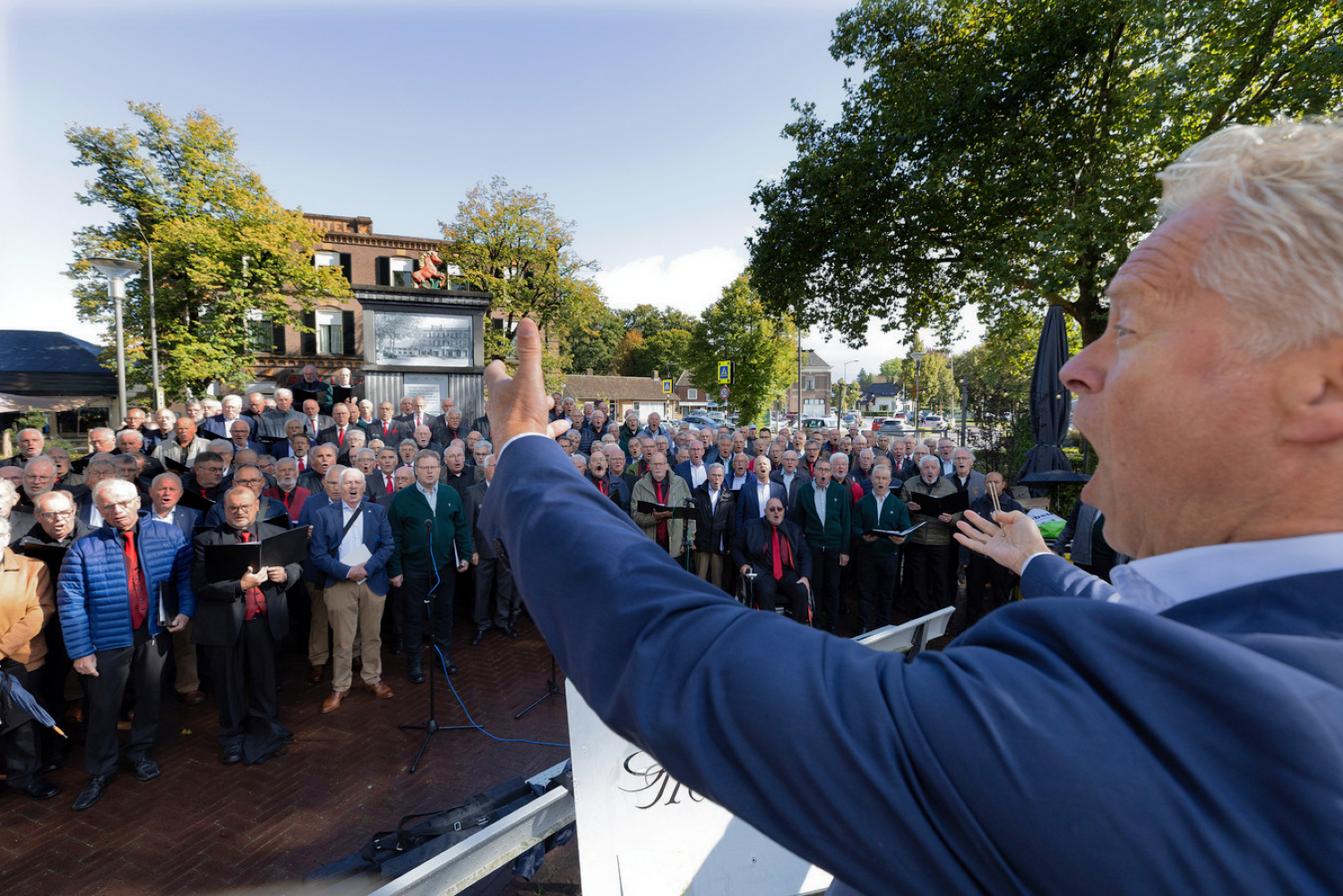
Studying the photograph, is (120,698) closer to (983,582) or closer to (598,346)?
(983,582)

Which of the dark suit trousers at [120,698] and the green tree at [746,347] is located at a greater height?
the green tree at [746,347]

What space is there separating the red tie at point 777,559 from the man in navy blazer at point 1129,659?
6617 mm

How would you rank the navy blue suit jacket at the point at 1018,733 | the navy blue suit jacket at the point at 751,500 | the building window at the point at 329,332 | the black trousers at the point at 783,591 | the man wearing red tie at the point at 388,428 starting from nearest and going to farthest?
the navy blue suit jacket at the point at 1018,733
the black trousers at the point at 783,591
the navy blue suit jacket at the point at 751,500
the man wearing red tie at the point at 388,428
the building window at the point at 329,332

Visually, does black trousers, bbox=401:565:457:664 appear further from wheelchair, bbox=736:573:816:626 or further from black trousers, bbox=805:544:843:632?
black trousers, bbox=805:544:843:632

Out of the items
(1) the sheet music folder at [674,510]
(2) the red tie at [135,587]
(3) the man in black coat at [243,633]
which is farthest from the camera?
(1) the sheet music folder at [674,510]

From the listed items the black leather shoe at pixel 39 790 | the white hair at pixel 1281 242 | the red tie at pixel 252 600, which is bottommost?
the black leather shoe at pixel 39 790

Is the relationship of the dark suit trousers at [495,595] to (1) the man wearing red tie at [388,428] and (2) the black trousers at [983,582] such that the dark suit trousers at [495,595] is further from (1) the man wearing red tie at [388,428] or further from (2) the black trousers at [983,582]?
(2) the black trousers at [983,582]

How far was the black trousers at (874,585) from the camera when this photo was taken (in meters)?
8.12

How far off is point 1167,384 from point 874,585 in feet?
26.4

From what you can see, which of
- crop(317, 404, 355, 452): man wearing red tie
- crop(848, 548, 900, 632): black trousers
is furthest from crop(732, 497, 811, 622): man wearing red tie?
crop(317, 404, 355, 452): man wearing red tie

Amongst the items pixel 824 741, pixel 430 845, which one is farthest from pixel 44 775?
pixel 824 741

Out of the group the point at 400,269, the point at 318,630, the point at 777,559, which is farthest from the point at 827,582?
the point at 400,269

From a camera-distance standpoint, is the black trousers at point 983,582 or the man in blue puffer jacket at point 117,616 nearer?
the man in blue puffer jacket at point 117,616

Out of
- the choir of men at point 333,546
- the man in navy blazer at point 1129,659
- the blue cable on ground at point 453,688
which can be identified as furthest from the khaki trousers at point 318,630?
the man in navy blazer at point 1129,659
